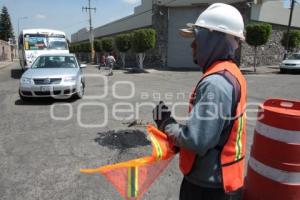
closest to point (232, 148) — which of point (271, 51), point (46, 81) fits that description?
point (46, 81)

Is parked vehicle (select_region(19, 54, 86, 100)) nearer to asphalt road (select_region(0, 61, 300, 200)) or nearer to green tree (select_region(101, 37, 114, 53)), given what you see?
asphalt road (select_region(0, 61, 300, 200))

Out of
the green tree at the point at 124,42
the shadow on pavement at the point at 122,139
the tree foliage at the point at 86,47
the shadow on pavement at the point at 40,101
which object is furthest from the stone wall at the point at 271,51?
the tree foliage at the point at 86,47

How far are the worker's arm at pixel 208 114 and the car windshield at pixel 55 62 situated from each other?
10381 mm

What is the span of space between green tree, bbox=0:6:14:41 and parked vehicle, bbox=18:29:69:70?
76199 mm

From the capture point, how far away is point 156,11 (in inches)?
1299

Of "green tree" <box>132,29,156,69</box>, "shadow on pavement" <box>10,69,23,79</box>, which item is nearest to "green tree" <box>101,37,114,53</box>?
"green tree" <box>132,29,156,69</box>

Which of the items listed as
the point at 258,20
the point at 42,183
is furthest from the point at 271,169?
the point at 258,20

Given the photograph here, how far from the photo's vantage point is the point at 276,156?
2492 mm

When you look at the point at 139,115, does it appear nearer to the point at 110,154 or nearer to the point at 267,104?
the point at 110,154

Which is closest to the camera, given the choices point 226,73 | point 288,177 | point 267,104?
point 226,73

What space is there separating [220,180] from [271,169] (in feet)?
2.37

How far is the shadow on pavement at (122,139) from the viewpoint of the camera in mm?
5832

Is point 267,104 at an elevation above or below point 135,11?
below

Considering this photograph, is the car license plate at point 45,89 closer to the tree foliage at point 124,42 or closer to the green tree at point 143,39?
the green tree at point 143,39
